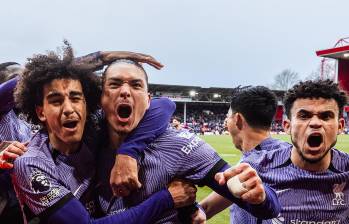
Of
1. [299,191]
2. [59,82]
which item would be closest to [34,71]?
[59,82]

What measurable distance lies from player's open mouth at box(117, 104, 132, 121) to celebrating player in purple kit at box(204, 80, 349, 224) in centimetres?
108

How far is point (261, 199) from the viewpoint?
194 cm

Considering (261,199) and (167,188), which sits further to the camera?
(167,188)

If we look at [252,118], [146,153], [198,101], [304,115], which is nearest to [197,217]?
[146,153]

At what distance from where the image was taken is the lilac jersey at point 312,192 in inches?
107

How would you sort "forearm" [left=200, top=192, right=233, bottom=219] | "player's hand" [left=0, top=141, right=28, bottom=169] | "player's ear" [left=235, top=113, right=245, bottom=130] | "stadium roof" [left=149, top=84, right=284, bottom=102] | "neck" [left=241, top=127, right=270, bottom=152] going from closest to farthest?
"player's hand" [left=0, top=141, right=28, bottom=169]
"forearm" [left=200, top=192, right=233, bottom=219]
"neck" [left=241, top=127, right=270, bottom=152]
"player's ear" [left=235, top=113, right=245, bottom=130]
"stadium roof" [left=149, top=84, right=284, bottom=102]

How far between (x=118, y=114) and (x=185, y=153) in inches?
19.1

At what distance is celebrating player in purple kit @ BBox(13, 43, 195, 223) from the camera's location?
2.15m

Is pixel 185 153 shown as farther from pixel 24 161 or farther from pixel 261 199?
pixel 24 161

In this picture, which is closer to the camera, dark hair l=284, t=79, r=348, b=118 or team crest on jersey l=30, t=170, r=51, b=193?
team crest on jersey l=30, t=170, r=51, b=193

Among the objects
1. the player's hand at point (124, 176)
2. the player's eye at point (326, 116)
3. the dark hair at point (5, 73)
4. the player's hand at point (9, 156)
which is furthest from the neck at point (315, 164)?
the dark hair at point (5, 73)

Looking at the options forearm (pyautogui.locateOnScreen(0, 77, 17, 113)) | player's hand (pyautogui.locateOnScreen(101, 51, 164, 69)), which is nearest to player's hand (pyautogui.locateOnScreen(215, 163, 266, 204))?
player's hand (pyautogui.locateOnScreen(101, 51, 164, 69))

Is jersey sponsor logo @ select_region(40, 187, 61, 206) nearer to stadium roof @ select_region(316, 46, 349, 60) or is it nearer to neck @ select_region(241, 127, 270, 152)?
neck @ select_region(241, 127, 270, 152)

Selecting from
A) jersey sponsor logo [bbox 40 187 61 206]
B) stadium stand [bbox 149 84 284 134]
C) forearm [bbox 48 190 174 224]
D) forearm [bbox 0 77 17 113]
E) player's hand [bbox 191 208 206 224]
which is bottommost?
stadium stand [bbox 149 84 284 134]
